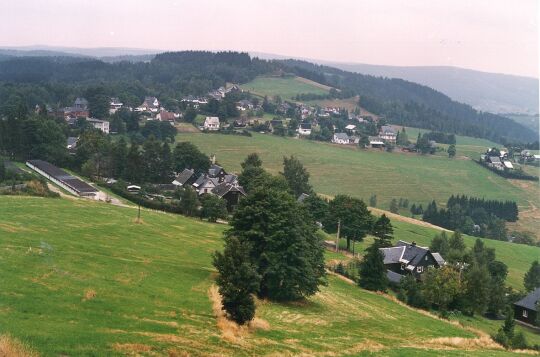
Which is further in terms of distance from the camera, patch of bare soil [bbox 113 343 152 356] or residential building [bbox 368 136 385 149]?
residential building [bbox 368 136 385 149]

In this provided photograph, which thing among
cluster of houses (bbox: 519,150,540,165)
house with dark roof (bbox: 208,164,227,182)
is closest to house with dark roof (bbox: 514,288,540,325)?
house with dark roof (bbox: 208,164,227,182)

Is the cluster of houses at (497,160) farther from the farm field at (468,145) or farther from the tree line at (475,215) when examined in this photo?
the tree line at (475,215)

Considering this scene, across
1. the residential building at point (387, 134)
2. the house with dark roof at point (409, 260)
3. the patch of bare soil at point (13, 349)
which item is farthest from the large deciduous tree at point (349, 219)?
the residential building at point (387, 134)

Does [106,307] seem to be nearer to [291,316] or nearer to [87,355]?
[87,355]

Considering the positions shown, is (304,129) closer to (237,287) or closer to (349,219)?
(349,219)

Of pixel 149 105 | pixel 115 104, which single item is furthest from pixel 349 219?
pixel 149 105

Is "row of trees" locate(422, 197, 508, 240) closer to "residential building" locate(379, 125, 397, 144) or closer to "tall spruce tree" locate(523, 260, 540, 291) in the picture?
"tall spruce tree" locate(523, 260, 540, 291)

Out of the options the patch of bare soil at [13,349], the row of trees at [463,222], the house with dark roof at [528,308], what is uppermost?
the patch of bare soil at [13,349]
